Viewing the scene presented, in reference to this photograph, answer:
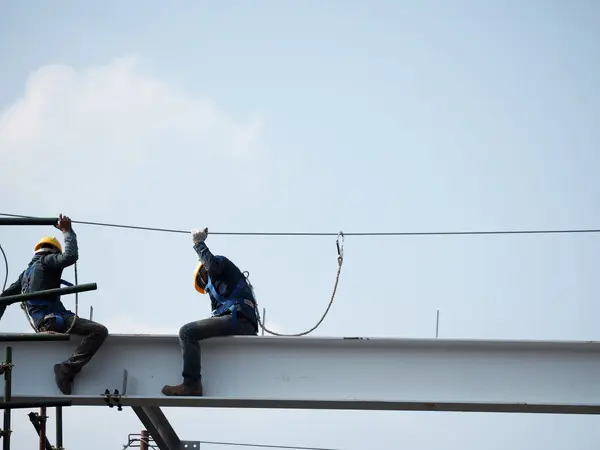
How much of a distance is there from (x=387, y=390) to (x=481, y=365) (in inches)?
41.0

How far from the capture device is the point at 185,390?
1256 cm

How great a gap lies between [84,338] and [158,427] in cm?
218

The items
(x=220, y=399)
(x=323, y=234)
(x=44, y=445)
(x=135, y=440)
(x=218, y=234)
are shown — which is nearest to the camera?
(x=44, y=445)

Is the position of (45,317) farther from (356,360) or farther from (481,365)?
(481,365)

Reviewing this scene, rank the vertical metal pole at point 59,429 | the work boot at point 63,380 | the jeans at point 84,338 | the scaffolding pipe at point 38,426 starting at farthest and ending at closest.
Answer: the work boot at point 63,380 < the jeans at point 84,338 < the vertical metal pole at point 59,429 < the scaffolding pipe at point 38,426

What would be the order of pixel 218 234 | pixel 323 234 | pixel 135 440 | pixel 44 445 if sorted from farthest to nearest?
pixel 135 440 → pixel 323 234 → pixel 218 234 → pixel 44 445

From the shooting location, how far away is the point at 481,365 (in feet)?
41.7

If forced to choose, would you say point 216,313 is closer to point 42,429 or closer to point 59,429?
point 59,429

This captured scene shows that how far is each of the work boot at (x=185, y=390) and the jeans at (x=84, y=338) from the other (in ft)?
2.96

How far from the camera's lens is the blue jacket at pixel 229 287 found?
12.8 meters

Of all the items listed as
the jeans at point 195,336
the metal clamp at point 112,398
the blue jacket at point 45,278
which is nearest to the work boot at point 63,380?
the metal clamp at point 112,398

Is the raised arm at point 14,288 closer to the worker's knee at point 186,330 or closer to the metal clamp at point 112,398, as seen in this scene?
the metal clamp at point 112,398

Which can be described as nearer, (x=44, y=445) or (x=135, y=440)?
(x=44, y=445)

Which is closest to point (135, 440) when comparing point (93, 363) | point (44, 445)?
point (93, 363)
